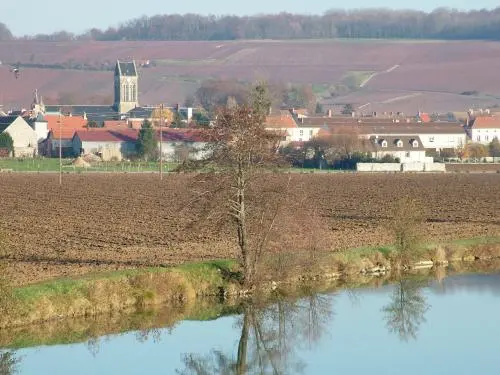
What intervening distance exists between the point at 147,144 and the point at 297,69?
313ft

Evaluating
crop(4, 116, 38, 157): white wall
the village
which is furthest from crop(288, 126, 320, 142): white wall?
crop(4, 116, 38, 157): white wall

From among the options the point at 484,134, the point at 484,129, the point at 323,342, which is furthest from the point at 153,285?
the point at 484,129

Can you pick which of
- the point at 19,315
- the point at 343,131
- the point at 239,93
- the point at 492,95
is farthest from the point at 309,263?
Result: the point at 492,95

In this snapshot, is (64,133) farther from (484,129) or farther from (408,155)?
(484,129)

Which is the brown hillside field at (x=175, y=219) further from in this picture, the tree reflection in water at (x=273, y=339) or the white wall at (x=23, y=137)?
the white wall at (x=23, y=137)

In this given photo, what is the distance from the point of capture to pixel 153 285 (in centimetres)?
2208

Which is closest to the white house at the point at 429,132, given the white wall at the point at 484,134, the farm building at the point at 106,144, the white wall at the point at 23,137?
the white wall at the point at 484,134

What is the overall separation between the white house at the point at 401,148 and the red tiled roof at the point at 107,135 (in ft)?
50.6

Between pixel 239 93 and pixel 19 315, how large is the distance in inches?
4459

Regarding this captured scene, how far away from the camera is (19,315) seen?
19719 millimetres

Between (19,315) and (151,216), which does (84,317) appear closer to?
(19,315)

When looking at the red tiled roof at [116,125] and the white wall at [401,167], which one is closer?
the white wall at [401,167]

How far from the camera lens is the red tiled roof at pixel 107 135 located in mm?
83000

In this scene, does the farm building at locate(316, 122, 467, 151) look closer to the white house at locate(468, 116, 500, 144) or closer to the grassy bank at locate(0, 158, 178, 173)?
the white house at locate(468, 116, 500, 144)
